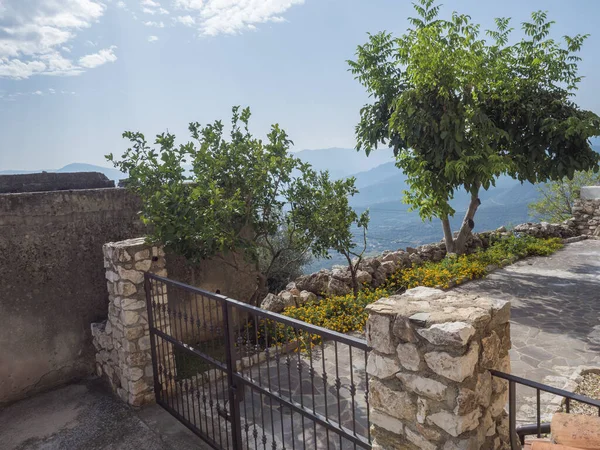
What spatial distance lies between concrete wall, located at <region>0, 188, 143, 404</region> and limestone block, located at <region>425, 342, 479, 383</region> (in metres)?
5.44

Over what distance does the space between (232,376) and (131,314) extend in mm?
1948

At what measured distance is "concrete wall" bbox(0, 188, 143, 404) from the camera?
5.79 meters

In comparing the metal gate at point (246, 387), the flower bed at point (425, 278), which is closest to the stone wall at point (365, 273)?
the flower bed at point (425, 278)

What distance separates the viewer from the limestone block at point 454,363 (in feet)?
7.72

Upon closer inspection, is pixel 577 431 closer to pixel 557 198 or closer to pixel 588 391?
pixel 588 391

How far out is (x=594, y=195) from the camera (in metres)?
15.2

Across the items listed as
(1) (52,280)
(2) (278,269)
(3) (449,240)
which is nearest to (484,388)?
(1) (52,280)

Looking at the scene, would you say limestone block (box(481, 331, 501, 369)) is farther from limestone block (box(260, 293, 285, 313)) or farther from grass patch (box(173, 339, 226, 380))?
limestone block (box(260, 293, 285, 313))

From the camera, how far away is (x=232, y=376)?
4344 millimetres

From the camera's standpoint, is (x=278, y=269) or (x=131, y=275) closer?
(x=131, y=275)

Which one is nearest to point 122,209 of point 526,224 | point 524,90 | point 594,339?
point 594,339

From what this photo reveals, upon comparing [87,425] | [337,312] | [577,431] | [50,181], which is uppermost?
[50,181]

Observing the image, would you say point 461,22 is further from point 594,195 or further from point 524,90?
point 594,195

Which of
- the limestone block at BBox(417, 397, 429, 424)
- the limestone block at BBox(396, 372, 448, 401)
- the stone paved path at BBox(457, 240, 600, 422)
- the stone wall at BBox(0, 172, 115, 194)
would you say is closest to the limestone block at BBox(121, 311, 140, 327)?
the stone wall at BBox(0, 172, 115, 194)
